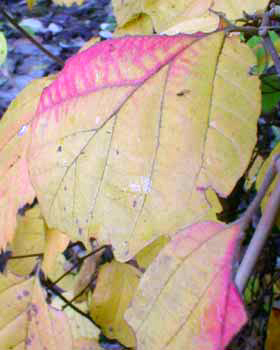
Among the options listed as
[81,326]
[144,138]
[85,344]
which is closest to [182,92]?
[144,138]

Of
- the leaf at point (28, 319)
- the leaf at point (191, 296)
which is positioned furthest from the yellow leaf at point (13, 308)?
the leaf at point (191, 296)

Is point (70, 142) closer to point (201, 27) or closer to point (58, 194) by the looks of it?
point (58, 194)

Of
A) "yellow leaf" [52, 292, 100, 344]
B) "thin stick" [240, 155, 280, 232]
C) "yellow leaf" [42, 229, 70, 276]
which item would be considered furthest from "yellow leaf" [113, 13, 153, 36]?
"yellow leaf" [52, 292, 100, 344]

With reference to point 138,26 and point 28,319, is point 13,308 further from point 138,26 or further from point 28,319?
point 138,26

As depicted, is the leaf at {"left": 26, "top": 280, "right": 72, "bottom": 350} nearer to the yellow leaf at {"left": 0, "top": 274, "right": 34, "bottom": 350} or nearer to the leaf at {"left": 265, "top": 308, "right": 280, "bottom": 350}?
the yellow leaf at {"left": 0, "top": 274, "right": 34, "bottom": 350}

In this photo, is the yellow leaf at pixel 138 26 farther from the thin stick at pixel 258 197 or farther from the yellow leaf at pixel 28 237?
the thin stick at pixel 258 197

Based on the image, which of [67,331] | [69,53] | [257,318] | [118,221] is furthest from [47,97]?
[69,53]
